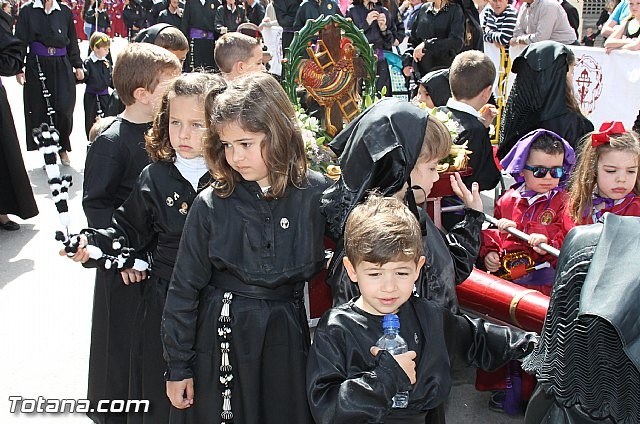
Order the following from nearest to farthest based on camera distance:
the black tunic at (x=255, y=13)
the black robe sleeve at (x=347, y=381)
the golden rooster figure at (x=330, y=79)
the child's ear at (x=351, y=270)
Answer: the black robe sleeve at (x=347, y=381), the child's ear at (x=351, y=270), the golden rooster figure at (x=330, y=79), the black tunic at (x=255, y=13)

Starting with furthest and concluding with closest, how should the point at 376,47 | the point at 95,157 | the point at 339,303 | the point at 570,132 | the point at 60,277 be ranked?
the point at 376,47
the point at 60,277
the point at 570,132
the point at 95,157
the point at 339,303

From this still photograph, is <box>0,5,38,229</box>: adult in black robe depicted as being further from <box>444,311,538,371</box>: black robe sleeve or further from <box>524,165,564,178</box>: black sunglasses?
<box>444,311,538,371</box>: black robe sleeve

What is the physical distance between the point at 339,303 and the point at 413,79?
25.9ft

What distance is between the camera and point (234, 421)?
9.49 ft

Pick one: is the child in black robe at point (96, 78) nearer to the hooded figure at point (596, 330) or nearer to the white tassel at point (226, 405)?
the white tassel at point (226, 405)

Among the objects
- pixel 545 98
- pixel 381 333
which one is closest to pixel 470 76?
pixel 545 98

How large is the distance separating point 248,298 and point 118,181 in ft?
3.72

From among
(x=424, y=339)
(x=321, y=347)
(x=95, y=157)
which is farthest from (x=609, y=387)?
(x=95, y=157)

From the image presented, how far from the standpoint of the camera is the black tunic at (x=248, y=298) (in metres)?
2.78

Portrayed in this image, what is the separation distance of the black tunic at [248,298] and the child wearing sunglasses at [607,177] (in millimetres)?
1608

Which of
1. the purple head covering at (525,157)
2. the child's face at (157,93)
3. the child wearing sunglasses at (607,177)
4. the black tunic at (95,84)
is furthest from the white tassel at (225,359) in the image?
the black tunic at (95,84)

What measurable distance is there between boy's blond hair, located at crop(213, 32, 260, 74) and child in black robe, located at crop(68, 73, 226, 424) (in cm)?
203

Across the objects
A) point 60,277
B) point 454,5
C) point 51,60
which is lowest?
point 60,277

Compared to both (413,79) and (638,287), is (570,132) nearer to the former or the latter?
(638,287)
